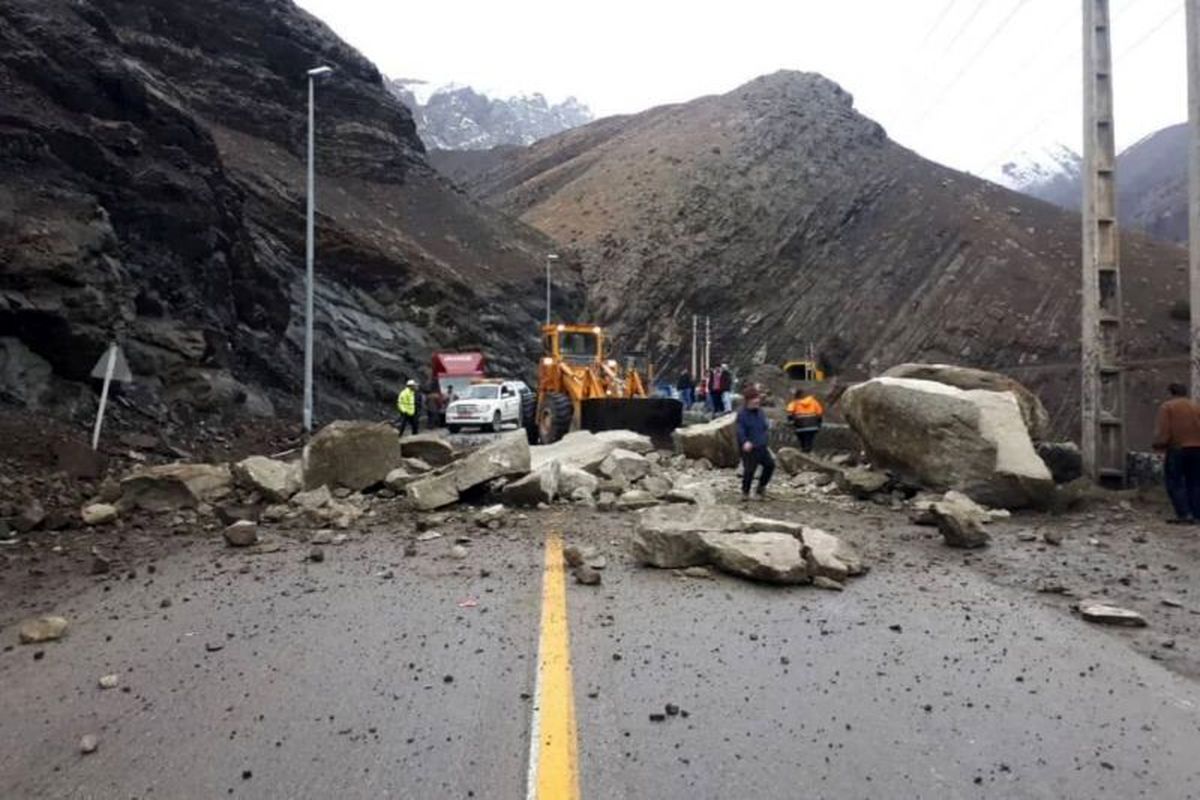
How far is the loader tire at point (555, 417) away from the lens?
888 inches

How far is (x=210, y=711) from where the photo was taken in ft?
14.2

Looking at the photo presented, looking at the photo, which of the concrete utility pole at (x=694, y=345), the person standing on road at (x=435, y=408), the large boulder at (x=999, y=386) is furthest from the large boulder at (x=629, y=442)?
the concrete utility pole at (x=694, y=345)

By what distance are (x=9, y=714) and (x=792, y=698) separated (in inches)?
142

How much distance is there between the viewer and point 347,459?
11875mm

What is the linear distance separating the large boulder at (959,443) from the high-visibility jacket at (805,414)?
4.43 metres

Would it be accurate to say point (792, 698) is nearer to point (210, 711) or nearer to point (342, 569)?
point (210, 711)

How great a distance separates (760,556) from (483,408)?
80.5 feet

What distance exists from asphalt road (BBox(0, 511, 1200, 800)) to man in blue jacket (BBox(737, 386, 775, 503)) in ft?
17.4

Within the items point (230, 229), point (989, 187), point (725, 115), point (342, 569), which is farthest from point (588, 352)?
point (725, 115)

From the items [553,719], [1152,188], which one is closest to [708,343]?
[553,719]

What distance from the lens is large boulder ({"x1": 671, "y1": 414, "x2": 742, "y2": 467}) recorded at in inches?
685

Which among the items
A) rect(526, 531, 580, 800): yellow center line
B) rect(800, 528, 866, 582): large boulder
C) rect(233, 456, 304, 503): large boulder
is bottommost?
rect(526, 531, 580, 800): yellow center line

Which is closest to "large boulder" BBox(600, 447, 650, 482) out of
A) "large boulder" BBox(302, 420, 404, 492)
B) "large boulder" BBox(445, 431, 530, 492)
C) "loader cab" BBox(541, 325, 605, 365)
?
"large boulder" BBox(445, 431, 530, 492)

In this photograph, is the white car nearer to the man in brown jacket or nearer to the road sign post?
the road sign post
